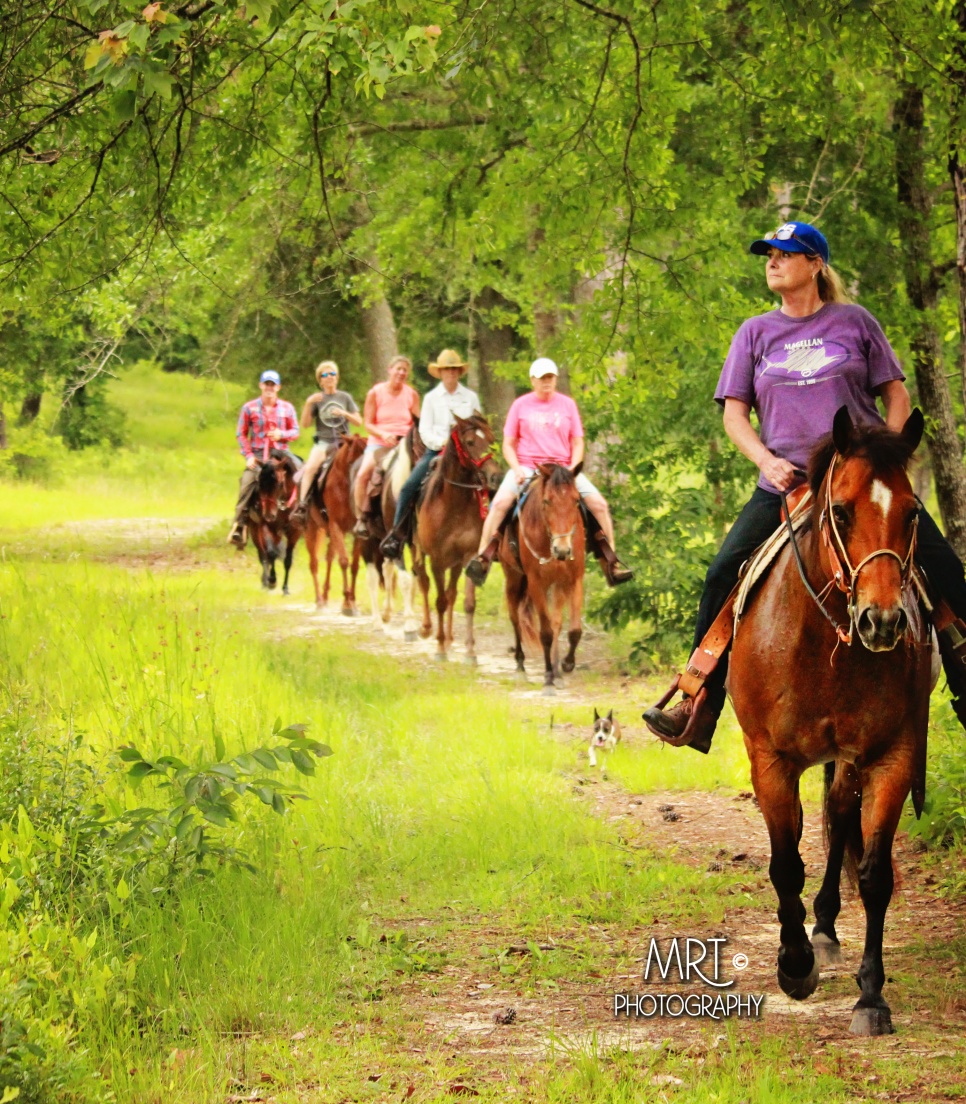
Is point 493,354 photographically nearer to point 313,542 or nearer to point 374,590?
point 313,542

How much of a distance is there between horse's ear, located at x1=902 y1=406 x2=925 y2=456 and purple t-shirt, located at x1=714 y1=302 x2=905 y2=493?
2.17 ft

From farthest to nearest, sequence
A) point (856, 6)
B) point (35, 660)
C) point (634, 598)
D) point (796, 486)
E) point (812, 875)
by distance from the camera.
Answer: point (634, 598) → point (35, 660) → point (812, 875) → point (796, 486) → point (856, 6)

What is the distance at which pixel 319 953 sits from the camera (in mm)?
→ 5879

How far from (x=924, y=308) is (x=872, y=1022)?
8.96m

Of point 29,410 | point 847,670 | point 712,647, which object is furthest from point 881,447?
point 29,410

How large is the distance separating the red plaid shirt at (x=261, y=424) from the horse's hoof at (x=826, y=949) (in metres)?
15.9

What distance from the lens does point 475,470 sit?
612 inches

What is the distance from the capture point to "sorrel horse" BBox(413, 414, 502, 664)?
50.3 ft

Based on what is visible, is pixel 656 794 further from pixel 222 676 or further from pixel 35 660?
pixel 35 660

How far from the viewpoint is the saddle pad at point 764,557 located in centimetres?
554

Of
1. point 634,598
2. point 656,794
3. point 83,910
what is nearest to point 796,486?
point 83,910

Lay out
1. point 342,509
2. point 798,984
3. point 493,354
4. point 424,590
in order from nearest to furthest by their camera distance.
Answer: point 798,984 → point 424,590 → point 342,509 → point 493,354

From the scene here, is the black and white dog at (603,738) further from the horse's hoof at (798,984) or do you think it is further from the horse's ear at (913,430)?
the horse's ear at (913,430)

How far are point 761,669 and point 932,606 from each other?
75 centimetres
